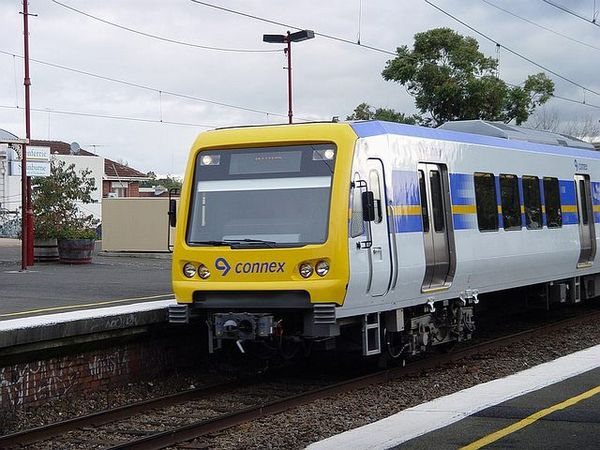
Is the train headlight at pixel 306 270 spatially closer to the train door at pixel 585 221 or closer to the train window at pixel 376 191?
the train window at pixel 376 191

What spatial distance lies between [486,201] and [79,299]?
647 centimetres

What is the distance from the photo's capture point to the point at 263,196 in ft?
40.7

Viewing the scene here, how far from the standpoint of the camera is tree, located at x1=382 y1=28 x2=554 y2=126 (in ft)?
122

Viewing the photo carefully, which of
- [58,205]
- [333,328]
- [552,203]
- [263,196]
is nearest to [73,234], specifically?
[58,205]

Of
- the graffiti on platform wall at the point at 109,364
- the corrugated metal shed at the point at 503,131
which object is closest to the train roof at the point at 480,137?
the corrugated metal shed at the point at 503,131

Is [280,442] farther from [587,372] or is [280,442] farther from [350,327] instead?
[587,372]

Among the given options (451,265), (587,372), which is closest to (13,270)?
(451,265)

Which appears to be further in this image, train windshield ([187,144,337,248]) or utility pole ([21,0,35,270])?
utility pole ([21,0,35,270])

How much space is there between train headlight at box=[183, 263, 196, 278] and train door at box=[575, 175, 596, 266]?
9.28 m

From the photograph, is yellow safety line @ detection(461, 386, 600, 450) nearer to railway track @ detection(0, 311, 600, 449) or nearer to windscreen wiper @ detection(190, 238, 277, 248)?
railway track @ detection(0, 311, 600, 449)

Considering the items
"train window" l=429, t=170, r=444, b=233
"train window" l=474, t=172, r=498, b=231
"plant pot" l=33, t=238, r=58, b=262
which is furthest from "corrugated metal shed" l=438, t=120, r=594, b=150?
"plant pot" l=33, t=238, r=58, b=262

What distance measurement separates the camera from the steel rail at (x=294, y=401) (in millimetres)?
9742

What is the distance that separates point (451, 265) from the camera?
563 inches

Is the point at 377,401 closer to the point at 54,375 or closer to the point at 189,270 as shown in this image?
the point at 189,270
